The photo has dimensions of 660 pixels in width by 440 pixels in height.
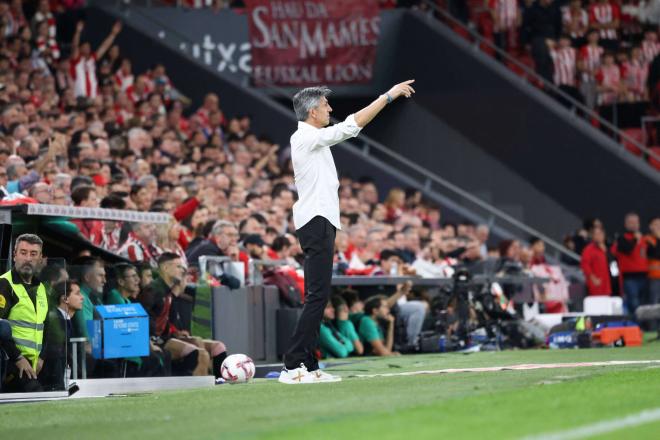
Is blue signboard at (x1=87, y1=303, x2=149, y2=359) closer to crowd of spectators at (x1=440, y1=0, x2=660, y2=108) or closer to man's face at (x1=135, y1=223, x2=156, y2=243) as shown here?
man's face at (x1=135, y1=223, x2=156, y2=243)

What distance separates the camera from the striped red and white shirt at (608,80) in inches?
1048

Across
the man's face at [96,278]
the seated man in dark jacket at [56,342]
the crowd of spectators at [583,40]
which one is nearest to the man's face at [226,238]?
the man's face at [96,278]

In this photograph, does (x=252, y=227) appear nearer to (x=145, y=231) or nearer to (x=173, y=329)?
(x=145, y=231)

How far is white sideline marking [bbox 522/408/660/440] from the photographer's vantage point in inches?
251

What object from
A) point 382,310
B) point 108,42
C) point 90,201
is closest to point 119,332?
point 90,201

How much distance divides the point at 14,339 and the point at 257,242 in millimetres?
6975

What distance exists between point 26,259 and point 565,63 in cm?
1843

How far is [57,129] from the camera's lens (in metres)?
19.0

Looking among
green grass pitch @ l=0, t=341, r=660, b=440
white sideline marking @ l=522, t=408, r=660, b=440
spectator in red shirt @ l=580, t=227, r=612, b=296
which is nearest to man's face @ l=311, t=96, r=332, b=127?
green grass pitch @ l=0, t=341, r=660, b=440

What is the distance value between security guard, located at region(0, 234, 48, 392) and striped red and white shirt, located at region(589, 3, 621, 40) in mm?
19462

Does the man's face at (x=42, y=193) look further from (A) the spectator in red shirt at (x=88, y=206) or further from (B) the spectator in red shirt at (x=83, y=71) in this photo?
(B) the spectator in red shirt at (x=83, y=71)

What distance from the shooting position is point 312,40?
26688 millimetres

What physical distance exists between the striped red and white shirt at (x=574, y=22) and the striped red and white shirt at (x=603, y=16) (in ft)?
0.58

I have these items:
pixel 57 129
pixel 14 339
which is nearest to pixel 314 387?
pixel 14 339
